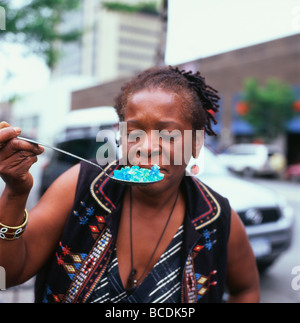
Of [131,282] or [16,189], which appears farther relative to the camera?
[131,282]

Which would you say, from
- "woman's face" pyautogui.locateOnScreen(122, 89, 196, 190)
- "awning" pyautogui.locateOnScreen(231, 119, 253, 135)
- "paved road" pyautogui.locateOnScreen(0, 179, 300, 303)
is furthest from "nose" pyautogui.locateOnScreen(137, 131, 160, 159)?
"awning" pyautogui.locateOnScreen(231, 119, 253, 135)

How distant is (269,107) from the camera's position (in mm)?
23984

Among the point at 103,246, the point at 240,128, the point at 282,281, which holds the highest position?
the point at 103,246

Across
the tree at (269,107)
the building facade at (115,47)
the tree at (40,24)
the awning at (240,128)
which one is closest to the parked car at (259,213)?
the tree at (40,24)

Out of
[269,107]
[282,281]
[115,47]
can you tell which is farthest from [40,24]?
[115,47]

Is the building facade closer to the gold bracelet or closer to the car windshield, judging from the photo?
the car windshield

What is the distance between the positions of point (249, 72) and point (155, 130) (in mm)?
28061

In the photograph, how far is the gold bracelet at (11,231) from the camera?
1.24 m

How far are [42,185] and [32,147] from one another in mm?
5617

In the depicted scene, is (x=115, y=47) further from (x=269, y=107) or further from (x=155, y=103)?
(x=155, y=103)

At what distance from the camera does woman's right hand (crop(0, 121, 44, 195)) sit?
118cm

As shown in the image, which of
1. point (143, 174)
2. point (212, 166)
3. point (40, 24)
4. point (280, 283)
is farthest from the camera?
point (40, 24)

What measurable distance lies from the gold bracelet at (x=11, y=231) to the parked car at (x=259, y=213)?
3118 millimetres
